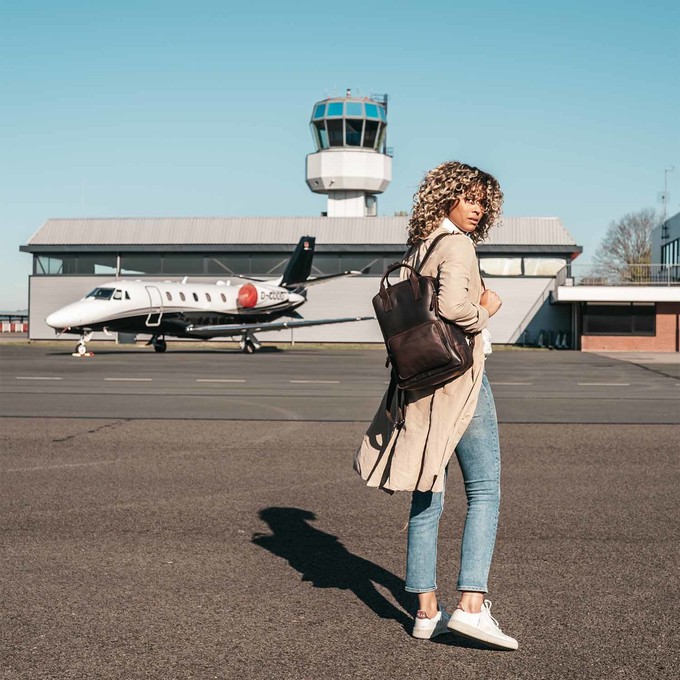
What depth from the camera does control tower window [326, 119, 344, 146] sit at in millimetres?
56531

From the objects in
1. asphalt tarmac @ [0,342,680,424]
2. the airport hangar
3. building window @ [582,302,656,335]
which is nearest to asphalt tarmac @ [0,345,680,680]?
asphalt tarmac @ [0,342,680,424]

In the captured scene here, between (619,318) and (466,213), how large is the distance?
41.7 metres

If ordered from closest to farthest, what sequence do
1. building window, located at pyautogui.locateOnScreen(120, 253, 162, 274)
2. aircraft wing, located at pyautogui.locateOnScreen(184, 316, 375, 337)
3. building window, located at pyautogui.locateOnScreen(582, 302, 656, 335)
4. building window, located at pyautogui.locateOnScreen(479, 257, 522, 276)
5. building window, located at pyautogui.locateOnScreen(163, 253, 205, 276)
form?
aircraft wing, located at pyautogui.locateOnScreen(184, 316, 375, 337) → building window, located at pyautogui.locateOnScreen(582, 302, 656, 335) → building window, located at pyautogui.locateOnScreen(479, 257, 522, 276) → building window, located at pyautogui.locateOnScreen(163, 253, 205, 276) → building window, located at pyautogui.locateOnScreen(120, 253, 162, 274)

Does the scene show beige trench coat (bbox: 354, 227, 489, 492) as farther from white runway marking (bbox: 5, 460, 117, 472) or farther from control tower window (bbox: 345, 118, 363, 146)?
control tower window (bbox: 345, 118, 363, 146)

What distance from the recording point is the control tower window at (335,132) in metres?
56.5

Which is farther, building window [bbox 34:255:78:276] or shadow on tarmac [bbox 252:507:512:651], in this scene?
building window [bbox 34:255:78:276]

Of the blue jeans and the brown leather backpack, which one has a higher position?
the brown leather backpack

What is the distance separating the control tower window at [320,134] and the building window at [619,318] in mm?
20384

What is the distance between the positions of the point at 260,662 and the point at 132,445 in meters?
6.23

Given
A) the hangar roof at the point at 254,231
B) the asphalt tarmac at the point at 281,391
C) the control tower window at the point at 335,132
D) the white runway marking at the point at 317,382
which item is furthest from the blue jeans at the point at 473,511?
the control tower window at the point at 335,132

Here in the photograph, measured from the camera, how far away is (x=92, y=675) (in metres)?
3.45

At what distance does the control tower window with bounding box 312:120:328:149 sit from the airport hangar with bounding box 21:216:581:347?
657 cm

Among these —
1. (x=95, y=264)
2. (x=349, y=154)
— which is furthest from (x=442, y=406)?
(x=349, y=154)

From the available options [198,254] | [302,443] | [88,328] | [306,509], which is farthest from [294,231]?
[306,509]
